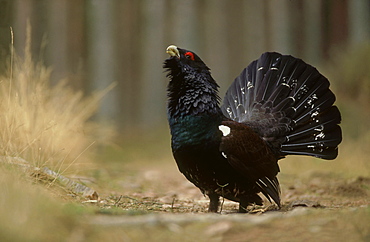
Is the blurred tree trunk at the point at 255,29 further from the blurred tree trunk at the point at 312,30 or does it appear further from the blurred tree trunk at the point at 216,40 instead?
the blurred tree trunk at the point at 312,30

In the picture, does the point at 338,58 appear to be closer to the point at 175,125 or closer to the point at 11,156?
the point at 175,125

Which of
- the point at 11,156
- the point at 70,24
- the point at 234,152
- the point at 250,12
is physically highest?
the point at 250,12

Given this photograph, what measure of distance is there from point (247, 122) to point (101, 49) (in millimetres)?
8887

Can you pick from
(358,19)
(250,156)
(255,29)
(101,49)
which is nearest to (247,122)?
(250,156)

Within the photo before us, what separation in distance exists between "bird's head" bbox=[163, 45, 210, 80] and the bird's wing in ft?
1.86

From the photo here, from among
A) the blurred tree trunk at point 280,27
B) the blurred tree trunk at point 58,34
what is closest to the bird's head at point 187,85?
the blurred tree trunk at point 58,34

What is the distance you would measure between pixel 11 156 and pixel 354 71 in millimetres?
7077

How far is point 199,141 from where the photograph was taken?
4.03m

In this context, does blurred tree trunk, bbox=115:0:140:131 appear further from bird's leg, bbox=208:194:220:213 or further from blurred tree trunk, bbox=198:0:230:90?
bird's leg, bbox=208:194:220:213

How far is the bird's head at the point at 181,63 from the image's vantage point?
434 cm

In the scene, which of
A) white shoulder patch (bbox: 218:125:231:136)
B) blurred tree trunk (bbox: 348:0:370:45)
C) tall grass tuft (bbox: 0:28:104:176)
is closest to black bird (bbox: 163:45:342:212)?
white shoulder patch (bbox: 218:125:231:136)

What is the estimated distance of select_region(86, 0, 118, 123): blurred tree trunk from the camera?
13.0 meters

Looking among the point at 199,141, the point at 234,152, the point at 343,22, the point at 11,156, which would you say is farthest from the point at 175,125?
the point at 343,22

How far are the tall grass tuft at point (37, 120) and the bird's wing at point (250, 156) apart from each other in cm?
139
